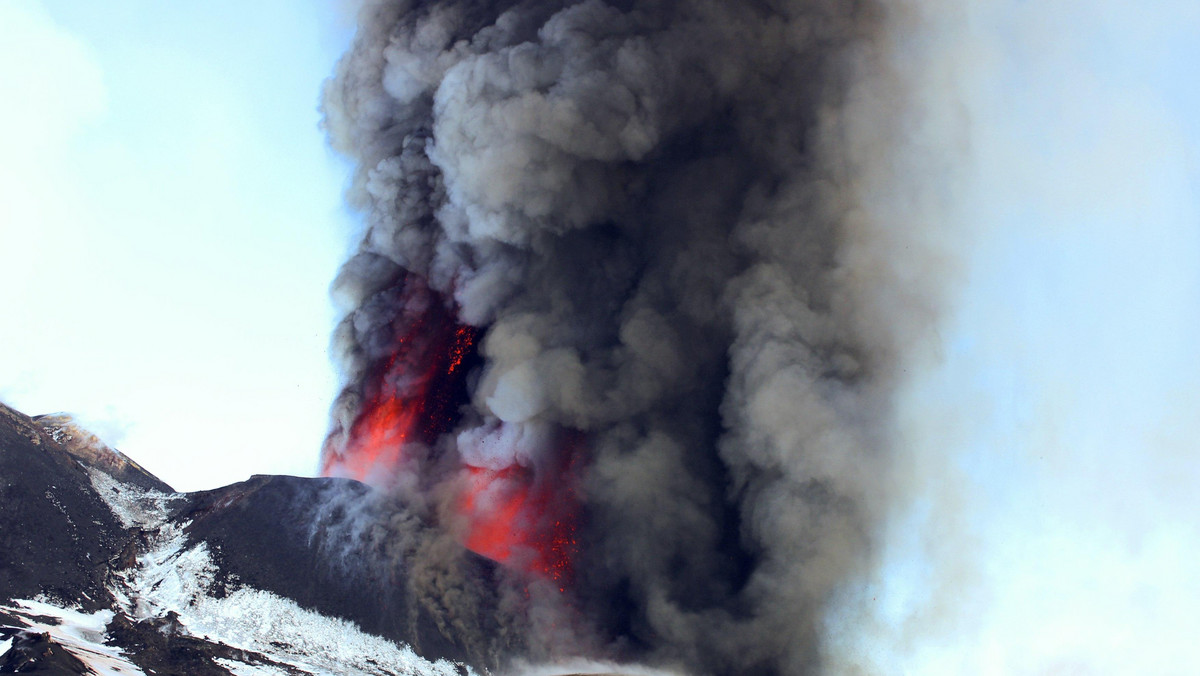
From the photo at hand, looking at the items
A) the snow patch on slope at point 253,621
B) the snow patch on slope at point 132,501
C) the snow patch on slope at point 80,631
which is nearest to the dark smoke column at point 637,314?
the snow patch on slope at point 253,621

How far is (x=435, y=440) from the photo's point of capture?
43.6m

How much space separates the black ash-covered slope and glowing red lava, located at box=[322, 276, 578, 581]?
3329 mm

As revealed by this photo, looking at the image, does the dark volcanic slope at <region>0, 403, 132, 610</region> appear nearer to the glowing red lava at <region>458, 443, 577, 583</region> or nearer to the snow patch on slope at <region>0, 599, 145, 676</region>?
the snow patch on slope at <region>0, 599, 145, 676</region>

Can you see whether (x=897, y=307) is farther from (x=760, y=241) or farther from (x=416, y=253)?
(x=416, y=253)

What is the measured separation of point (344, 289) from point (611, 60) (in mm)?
16894

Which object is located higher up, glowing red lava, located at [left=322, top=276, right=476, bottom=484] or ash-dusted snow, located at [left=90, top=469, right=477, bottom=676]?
Answer: glowing red lava, located at [left=322, top=276, right=476, bottom=484]

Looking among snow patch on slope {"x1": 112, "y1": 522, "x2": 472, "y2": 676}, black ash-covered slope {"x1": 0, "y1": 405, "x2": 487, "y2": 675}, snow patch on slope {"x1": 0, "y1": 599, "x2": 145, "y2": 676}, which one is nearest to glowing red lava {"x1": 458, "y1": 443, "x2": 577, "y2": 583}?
black ash-covered slope {"x1": 0, "y1": 405, "x2": 487, "y2": 675}

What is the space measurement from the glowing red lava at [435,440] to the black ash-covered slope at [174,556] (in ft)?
10.9

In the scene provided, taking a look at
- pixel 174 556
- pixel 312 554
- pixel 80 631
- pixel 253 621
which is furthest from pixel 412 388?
pixel 80 631

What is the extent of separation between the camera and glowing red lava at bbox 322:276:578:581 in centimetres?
4003

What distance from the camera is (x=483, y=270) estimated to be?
4406 cm

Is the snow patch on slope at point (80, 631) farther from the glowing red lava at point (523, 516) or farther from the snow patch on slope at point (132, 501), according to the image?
the glowing red lava at point (523, 516)

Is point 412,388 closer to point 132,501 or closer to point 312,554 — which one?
point 312,554

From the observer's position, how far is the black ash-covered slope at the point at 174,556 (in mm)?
29500
